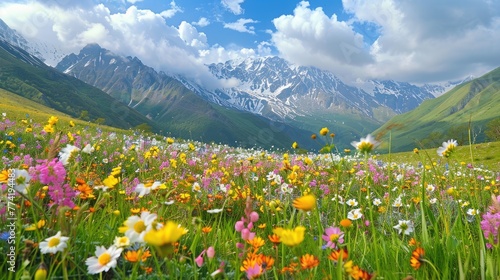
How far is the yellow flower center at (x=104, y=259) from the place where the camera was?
1.66 m

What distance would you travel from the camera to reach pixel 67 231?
5.94 feet

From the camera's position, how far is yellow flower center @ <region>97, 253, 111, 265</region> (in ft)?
5.45

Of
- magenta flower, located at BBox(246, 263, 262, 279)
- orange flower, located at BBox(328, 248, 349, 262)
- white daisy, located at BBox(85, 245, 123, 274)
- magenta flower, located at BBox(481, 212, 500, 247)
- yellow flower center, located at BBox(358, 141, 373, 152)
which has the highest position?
yellow flower center, located at BBox(358, 141, 373, 152)

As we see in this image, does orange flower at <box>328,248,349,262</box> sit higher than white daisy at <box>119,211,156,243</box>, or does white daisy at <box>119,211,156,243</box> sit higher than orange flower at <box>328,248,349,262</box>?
white daisy at <box>119,211,156,243</box>

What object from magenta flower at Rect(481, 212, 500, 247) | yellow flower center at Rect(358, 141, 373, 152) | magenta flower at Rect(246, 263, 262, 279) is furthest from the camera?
magenta flower at Rect(481, 212, 500, 247)

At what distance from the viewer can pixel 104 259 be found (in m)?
1.67

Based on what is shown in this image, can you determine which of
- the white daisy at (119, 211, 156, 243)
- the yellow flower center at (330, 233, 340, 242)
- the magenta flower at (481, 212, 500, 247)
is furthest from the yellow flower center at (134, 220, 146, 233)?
the magenta flower at (481, 212, 500, 247)

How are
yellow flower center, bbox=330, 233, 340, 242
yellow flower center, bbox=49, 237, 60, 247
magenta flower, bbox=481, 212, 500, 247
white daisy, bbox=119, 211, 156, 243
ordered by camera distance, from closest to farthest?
white daisy, bbox=119, 211, 156, 243, yellow flower center, bbox=49, 237, 60, 247, yellow flower center, bbox=330, 233, 340, 242, magenta flower, bbox=481, 212, 500, 247

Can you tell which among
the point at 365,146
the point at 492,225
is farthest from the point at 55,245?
the point at 492,225

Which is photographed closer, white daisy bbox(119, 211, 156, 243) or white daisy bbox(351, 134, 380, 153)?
white daisy bbox(119, 211, 156, 243)

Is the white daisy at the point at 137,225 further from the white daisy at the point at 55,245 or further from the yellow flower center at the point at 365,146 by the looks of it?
the yellow flower center at the point at 365,146

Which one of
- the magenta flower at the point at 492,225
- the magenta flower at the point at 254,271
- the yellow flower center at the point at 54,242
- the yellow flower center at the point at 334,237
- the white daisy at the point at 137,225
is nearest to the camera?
the white daisy at the point at 137,225

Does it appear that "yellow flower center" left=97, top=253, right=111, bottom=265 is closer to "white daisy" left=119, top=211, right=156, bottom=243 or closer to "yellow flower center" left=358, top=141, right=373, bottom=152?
"white daisy" left=119, top=211, right=156, bottom=243

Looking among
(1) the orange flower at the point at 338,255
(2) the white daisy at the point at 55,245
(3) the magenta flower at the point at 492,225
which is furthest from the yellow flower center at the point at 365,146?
(2) the white daisy at the point at 55,245
